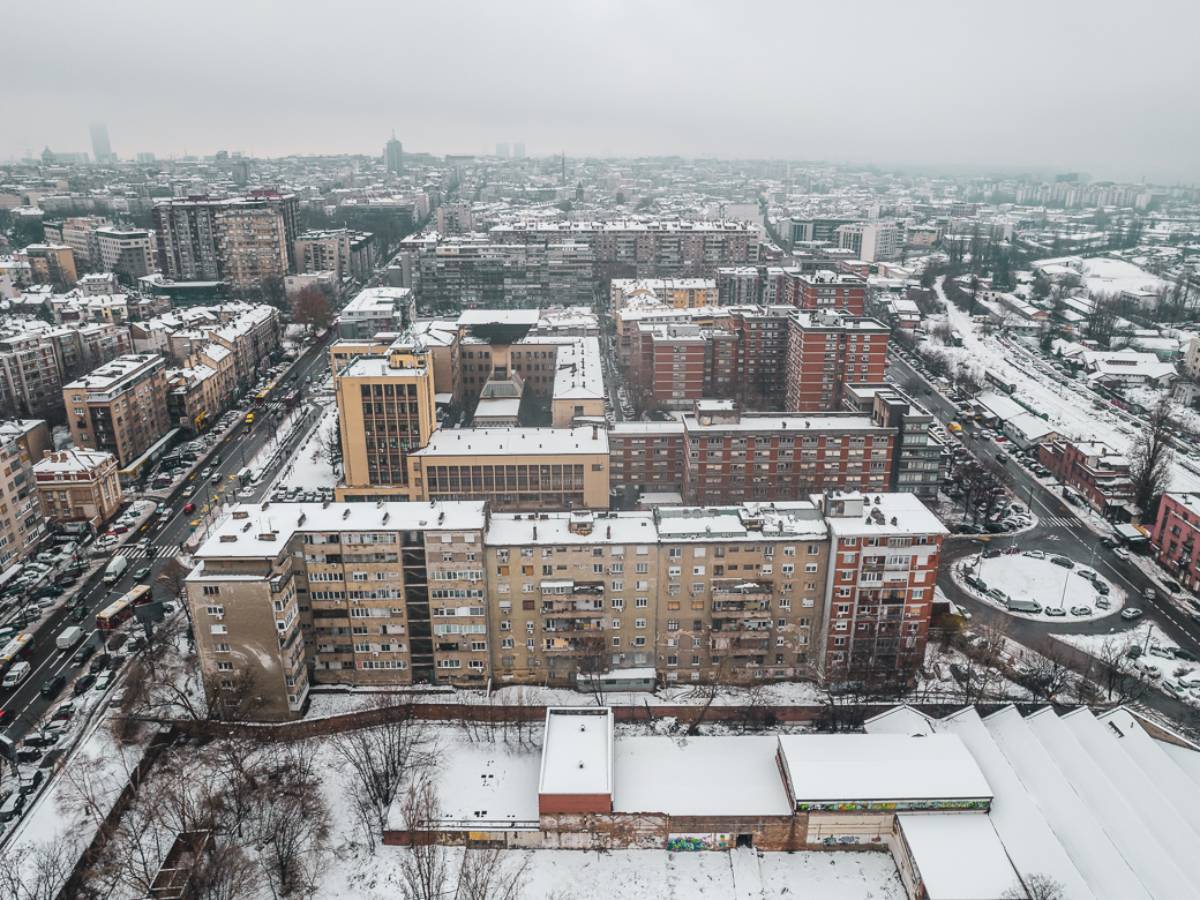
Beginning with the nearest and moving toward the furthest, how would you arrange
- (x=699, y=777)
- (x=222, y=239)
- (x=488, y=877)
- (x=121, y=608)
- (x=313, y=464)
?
(x=488, y=877), (x=699, y=777), (x=121, y=608), (x=313, y=464), (x=222, y=239)

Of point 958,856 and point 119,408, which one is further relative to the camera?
point 119,408

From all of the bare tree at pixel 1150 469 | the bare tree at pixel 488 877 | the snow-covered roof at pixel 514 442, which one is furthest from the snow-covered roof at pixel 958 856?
the bare tree at pixel 1150 469

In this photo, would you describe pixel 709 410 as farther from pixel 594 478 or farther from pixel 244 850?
pixel 244 850

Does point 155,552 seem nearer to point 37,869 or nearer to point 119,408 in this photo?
point 119,408

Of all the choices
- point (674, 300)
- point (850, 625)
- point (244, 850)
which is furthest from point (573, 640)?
point (674, 300)

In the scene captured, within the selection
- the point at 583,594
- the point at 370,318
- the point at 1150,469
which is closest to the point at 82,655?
the point at 583,594

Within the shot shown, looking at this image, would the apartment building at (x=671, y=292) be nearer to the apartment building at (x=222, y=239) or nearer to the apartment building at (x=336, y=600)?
the apartment building at (x=222, y=239)
